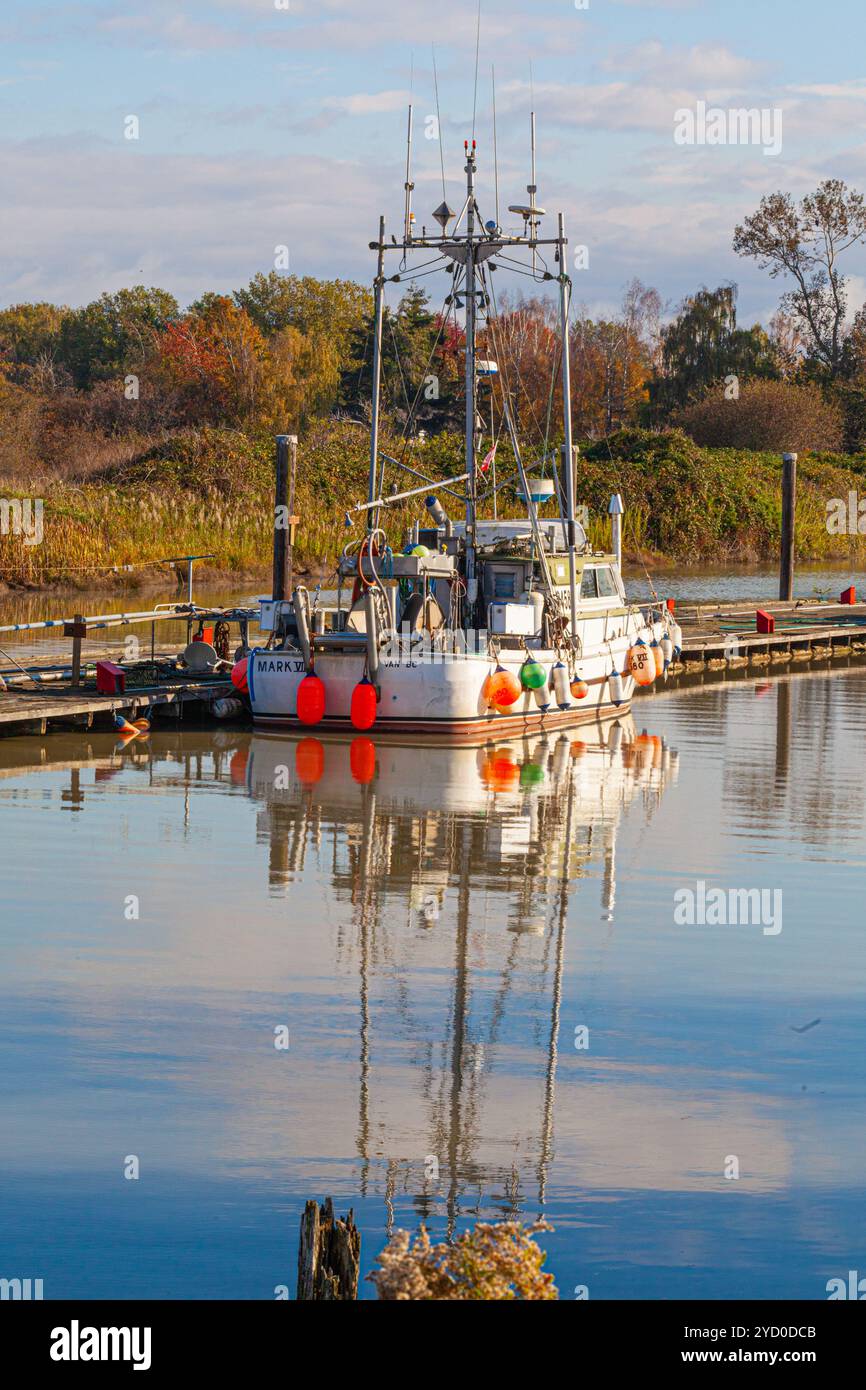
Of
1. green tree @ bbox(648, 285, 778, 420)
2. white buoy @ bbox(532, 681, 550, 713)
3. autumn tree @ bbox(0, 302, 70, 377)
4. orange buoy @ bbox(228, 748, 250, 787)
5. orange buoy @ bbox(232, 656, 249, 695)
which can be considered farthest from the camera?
autumn tree @ bbox(0, 302, 70, 377)

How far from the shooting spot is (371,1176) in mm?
8977

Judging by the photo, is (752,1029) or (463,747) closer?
(752,1029)

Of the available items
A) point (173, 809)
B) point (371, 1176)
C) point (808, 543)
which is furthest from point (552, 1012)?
point (808, 543)

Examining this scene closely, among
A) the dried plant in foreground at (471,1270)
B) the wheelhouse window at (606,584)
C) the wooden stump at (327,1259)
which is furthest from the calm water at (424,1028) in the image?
the wheelhouse window at (606,584)

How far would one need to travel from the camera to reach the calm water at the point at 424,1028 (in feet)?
27.7

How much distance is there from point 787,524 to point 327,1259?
36090mm

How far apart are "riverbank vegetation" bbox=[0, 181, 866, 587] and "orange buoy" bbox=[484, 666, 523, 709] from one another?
3.41 m

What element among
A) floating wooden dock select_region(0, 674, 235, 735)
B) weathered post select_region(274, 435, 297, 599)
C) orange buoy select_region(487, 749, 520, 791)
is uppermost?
weathered post select_region(274, 435, 297, 599)

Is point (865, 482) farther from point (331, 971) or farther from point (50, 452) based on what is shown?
point (331, 971)

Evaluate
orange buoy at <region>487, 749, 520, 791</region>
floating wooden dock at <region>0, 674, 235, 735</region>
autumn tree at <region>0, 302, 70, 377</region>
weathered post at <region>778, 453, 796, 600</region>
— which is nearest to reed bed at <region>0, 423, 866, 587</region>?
weathered post at <region>778, 453, 796, 600</region>

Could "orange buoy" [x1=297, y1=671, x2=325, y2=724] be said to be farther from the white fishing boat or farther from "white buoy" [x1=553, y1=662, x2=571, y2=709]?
"white buoy" [x1=553, y1=662, x2=571, y2=709]

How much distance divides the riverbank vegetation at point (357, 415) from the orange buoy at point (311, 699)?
3.52 metres

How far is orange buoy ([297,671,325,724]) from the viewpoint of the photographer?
23.3 metres
